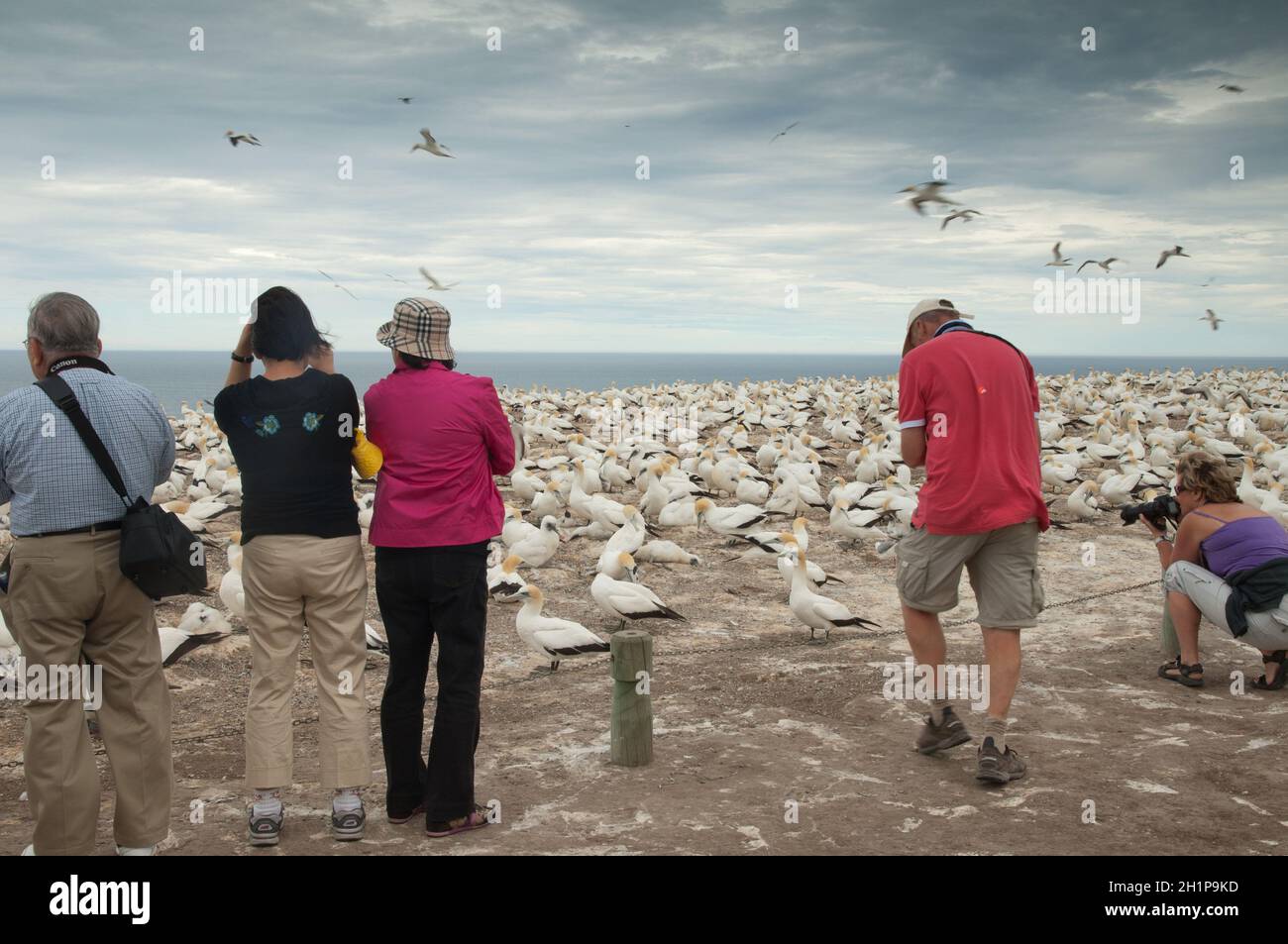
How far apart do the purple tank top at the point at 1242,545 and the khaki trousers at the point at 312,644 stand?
→ 16.8 feet

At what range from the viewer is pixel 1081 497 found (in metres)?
14.1

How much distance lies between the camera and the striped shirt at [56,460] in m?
4.14

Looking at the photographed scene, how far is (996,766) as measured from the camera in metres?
5.08

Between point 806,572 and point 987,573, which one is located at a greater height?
point 987,573

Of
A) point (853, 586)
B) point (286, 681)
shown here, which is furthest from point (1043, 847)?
point (853, 586)

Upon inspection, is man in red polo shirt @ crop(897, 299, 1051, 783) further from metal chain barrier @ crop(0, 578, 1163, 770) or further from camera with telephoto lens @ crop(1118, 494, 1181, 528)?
metal chain barrier @ crop(0, 578, 1163, 770)

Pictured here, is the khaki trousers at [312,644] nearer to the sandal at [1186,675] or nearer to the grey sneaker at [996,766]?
the grey sneaker at [996,766]

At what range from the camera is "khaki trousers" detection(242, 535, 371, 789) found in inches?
172

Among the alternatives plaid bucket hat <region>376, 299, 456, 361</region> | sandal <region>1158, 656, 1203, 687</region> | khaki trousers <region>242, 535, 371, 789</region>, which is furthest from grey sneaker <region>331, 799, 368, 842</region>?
sandal <region>1158, 656, 1203, 687</region>

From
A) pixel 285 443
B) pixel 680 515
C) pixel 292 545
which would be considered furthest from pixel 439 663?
pixel 680 515

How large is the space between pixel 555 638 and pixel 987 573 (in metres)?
3.66

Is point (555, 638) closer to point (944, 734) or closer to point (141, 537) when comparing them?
point (944, 734)

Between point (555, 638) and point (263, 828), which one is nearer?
point (263, 828)

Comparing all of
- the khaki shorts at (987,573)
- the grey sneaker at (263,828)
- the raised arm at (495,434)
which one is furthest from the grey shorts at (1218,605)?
the grey sneaker at (263,828)
